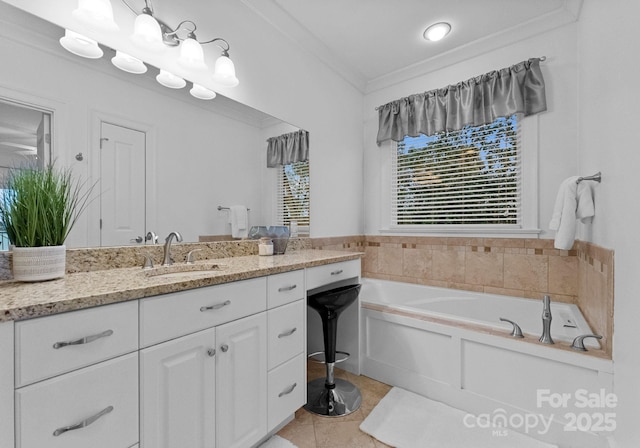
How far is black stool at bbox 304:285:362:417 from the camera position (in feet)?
5.95

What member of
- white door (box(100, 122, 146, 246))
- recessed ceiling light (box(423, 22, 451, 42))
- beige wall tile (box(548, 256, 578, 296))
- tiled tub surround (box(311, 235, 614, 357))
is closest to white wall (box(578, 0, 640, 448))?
tiled tub surround (box(311, 235, 614, 357))

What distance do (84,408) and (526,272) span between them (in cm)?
282

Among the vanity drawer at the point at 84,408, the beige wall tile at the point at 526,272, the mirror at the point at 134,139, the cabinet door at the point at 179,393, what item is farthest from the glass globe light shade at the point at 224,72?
the beige wall tile at the point at 526,272

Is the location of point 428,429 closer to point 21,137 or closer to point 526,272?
point 526,272

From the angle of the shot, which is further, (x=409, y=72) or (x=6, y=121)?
(x=409, y=72)

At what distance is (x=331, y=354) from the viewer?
1.90m

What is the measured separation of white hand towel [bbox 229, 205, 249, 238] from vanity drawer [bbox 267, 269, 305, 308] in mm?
623

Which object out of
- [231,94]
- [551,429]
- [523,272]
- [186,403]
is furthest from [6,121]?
[523,272]

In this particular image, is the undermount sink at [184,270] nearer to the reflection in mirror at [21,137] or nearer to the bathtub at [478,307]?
the reflection in mirror at [21,137]

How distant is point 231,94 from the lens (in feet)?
6.51

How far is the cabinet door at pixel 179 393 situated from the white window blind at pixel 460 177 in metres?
2.35

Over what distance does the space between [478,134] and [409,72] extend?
93cm

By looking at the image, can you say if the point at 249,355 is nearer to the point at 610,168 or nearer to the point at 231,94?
the point at 231,94

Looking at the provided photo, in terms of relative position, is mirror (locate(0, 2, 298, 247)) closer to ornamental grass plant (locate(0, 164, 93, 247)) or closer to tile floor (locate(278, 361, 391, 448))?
ornamental grass plant (locate(0, 164, 93, 247))
